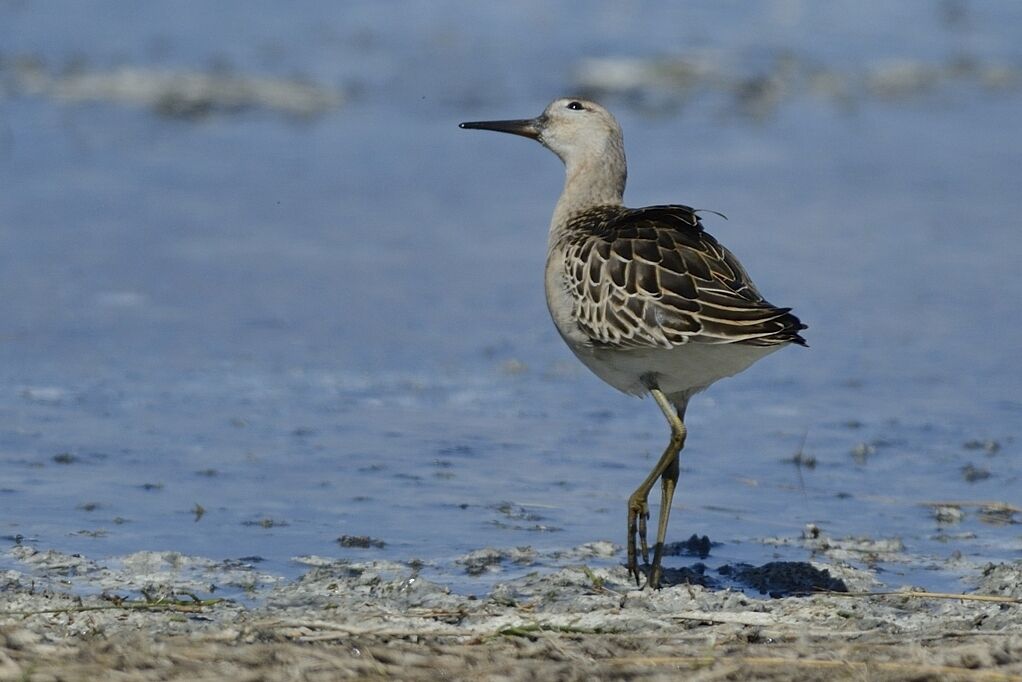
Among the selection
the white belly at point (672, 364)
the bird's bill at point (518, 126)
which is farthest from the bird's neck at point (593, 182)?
the white belly at point (672, 364)

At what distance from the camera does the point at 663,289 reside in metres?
5.99

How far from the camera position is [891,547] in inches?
255

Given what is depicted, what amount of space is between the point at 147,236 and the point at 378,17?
7.71m

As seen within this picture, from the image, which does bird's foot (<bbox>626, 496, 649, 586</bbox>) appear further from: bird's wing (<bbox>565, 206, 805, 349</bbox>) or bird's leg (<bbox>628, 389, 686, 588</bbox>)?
bird's wing (<bbox>565, 206, 805, 349</bbox>)

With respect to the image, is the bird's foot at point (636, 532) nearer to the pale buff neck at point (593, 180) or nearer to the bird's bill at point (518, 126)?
the pale buff neck at point (593, 180)

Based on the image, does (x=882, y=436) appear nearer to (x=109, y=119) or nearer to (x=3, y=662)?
(x=3, y=662)

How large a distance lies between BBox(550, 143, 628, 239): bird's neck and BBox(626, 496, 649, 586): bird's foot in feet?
4.42

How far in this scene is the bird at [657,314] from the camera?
5820mm

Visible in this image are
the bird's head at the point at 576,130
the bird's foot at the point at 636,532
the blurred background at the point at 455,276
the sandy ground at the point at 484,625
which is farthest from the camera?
the bird's head at the point at 576,130

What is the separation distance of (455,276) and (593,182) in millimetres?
3248

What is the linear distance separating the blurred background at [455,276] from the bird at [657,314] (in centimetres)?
56

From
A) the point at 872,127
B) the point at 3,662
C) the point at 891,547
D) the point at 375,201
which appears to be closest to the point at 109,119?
the point at 375,201

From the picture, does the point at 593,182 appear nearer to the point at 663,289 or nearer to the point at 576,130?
the point at 576,130

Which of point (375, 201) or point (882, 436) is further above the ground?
point (375, 201)
